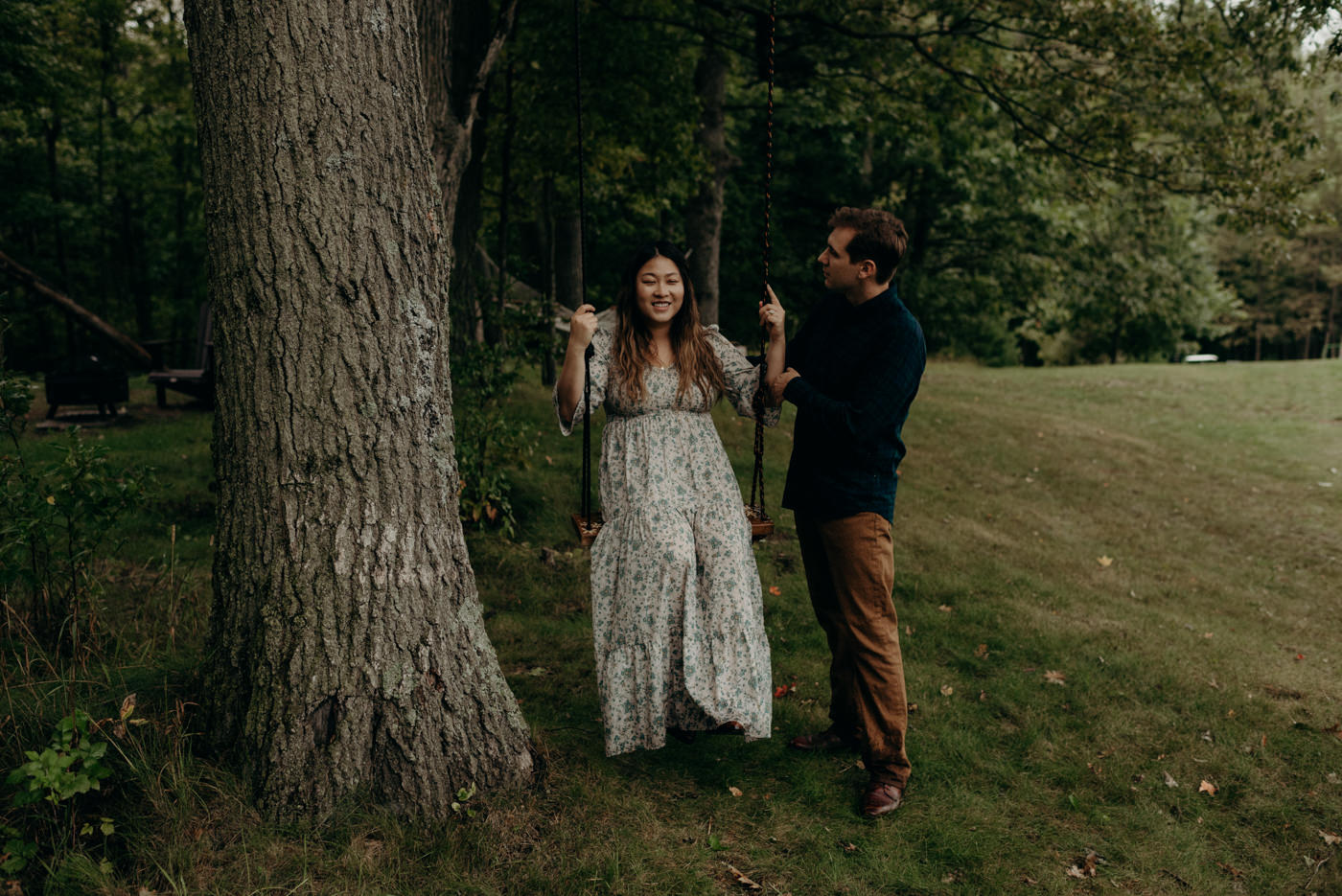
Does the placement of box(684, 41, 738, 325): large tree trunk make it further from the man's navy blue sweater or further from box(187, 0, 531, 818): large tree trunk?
box(187, 0, 531, 818): large tree trunk

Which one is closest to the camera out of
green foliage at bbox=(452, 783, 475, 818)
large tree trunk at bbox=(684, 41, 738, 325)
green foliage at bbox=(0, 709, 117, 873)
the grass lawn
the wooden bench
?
green foliage at bbox=(0, 709, 117, 873)

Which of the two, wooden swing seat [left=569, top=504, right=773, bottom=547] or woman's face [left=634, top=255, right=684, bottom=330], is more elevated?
woman's face [left=634, top=255, right=684, bottom=330]

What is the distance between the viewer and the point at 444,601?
9.60 feet

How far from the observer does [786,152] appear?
20344 millimetres

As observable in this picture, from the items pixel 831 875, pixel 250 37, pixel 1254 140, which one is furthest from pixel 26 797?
pixel 1254 140

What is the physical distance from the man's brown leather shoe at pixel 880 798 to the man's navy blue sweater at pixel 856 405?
3.61 feet

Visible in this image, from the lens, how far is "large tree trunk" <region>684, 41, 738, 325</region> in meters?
11.7

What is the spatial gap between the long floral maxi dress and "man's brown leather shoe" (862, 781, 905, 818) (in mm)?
513

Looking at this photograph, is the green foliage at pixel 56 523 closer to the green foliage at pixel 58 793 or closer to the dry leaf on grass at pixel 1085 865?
the green foliage at pixel 58 793

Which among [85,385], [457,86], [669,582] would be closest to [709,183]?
[457,86]

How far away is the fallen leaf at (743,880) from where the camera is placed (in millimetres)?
2885

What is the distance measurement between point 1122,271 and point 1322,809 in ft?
63.0

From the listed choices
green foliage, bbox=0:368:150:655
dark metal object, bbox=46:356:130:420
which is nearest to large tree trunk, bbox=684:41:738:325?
dark metal object, bbox=46:356:130:420

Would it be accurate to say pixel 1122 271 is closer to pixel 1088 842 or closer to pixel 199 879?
pixel 1088 842
